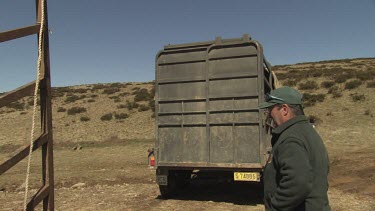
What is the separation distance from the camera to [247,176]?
25.5ft

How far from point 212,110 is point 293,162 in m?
5.38

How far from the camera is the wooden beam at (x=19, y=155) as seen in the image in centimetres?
302

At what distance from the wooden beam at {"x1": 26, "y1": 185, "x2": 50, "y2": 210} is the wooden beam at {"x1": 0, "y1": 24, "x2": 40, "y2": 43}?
1239mm

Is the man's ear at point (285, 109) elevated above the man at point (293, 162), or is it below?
above

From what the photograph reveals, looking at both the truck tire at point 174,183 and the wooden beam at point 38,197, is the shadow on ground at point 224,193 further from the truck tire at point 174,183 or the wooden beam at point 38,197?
the wooden beam at point 38,197

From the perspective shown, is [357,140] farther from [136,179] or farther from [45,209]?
[45,209]

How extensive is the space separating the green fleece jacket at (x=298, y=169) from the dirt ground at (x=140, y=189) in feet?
17.3

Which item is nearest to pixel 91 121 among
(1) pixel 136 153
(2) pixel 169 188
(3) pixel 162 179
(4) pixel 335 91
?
(1) pixel 136 153

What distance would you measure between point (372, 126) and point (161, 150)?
1501 cm

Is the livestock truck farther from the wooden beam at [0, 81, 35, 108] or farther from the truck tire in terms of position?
the wooden beam at [0, 81, 35, 108]

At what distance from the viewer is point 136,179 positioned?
37.1 feet

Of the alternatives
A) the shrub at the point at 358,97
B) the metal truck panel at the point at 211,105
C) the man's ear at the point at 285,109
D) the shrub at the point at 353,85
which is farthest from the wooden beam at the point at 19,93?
the shrub at the point at 353,85

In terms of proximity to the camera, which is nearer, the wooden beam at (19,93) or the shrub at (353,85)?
the wooden beam at (19,93)

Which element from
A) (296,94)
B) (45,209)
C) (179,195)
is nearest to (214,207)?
(179,195)
